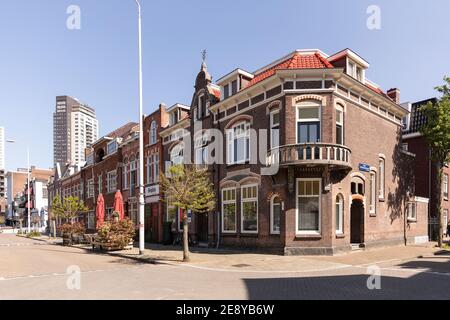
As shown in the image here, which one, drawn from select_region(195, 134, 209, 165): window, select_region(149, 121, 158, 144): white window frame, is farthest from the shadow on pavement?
select_region(149, 121, 158, 144): white window frame

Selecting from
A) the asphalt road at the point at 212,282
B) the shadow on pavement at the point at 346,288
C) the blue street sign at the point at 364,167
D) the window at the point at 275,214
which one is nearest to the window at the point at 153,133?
the window at the point at 275,214

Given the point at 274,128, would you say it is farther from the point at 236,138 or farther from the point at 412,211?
the point at 412,211

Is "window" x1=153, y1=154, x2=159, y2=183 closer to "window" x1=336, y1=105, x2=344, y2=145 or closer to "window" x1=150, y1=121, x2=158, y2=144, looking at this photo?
"window" x1=150, y1=121, x2=158, y2=144

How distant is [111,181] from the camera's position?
37562 mm

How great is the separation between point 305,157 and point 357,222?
6.08 m

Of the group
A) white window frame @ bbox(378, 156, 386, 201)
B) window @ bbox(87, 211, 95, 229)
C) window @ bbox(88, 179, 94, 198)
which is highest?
white window frame @ bbox(378, 156, 386, 201)

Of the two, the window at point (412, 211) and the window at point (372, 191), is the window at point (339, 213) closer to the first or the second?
the window at point (372, 191)

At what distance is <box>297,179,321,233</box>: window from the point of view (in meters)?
17.4

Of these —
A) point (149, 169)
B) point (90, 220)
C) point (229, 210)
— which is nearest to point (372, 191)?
point (229, 210)

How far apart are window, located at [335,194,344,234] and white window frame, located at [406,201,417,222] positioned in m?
9.30

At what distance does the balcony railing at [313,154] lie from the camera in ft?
54.4

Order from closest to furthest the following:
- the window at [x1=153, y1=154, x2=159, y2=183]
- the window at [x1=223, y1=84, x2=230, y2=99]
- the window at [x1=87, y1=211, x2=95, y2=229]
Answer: the window at [x1=223, y1=84, x2=230, y2=99] → the window at [x1=153, y1=154, x2=159, y2=183] → the window at [x1=87, y1=211, x2=95, y2=229]

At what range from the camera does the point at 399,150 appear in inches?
952
